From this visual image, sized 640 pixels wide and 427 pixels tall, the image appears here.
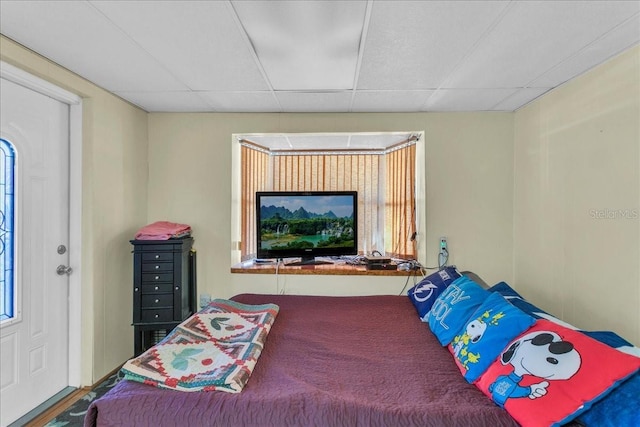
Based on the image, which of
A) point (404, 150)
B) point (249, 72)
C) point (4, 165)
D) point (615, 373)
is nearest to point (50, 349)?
point (4, 165)

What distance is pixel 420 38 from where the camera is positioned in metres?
1.69

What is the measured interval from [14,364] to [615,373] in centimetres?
312

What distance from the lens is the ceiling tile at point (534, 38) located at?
143cm

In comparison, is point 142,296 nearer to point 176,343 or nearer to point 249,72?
point 176,343

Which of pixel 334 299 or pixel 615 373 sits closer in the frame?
pixel 615 373

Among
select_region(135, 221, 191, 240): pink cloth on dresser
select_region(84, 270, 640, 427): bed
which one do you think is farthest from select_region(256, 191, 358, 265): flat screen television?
select_region(84, 270, 640, 427): bed

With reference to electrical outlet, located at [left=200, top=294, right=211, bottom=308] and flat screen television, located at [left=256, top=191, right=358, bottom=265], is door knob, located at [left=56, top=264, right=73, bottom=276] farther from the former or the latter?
flat screen television, located at [left=256, top=191, right=358, bottom=265]

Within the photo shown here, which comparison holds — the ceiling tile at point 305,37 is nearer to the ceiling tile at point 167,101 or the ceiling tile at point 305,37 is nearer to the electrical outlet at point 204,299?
the ceiling tile at point 167,101

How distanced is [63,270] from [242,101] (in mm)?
1905

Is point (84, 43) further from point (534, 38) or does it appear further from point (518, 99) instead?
point (518, 99)

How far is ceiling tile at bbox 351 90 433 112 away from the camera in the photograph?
97.6 inches

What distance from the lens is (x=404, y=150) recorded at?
341cm

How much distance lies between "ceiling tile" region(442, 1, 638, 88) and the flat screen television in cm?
150

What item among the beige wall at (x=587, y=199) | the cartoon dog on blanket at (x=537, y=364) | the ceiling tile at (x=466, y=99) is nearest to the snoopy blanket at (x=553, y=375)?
the cartoon dog on blanket at (x=537, y=364)
